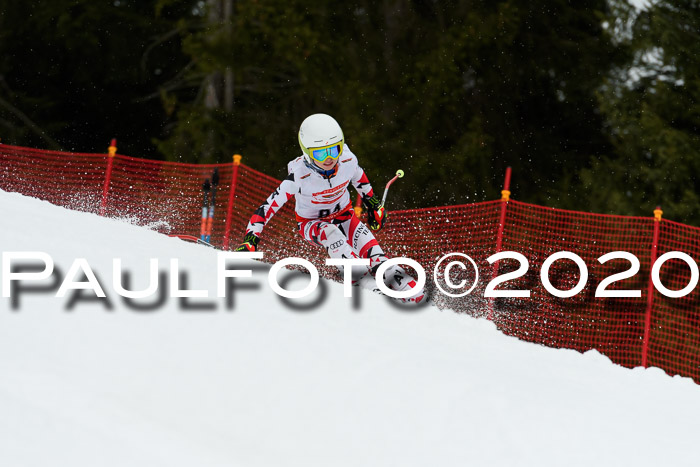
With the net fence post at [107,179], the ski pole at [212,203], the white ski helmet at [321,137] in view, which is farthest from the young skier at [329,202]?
the net fence post at [107,179]

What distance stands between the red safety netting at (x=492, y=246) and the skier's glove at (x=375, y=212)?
2.04m

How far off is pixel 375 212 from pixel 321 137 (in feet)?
3.17

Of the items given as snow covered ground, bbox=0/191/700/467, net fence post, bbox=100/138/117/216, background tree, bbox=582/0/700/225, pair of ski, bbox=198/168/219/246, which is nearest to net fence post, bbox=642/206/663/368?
snow covered ground, bbox=0/191/700/467

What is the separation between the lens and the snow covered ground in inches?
199

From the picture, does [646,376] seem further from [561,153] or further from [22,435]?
[561,153]

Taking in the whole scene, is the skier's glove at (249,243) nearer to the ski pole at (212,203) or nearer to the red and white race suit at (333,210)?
the red and white race suit at (333,210)

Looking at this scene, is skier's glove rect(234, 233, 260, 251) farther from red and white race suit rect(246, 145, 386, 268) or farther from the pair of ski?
the pair of ski

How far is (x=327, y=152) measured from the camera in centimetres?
770

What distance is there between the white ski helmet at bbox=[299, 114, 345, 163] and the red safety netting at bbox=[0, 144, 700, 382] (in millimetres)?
2933

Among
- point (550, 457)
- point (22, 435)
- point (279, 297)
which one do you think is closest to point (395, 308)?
point (279, 297)

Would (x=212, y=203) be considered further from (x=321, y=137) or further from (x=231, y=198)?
(x=321, y=137)

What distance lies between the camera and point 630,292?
9852mm

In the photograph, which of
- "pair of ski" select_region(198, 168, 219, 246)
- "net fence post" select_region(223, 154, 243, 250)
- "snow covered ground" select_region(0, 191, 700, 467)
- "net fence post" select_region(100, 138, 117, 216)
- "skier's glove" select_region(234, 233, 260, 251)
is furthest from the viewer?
"net fence post" select_region(100, 138, 117, 216)

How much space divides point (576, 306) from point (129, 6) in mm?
18230
